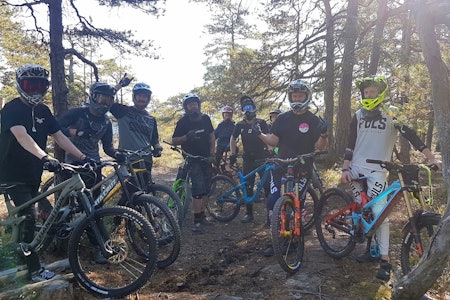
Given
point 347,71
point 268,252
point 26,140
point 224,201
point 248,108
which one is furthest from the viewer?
point 347,71

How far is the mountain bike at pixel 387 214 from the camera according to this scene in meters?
3.68

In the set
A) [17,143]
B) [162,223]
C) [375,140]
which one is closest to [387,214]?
[375,140]

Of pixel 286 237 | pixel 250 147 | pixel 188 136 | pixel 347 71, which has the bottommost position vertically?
pixel 286 237

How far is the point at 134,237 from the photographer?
4027 millimetres

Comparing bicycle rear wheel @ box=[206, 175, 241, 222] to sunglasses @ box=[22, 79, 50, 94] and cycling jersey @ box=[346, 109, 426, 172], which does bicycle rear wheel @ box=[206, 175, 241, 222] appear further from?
sunglasses @ box=[22, 79, 50, 94]

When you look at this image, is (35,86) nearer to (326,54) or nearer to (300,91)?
(300,91)

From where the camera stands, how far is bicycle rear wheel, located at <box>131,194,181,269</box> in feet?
13.6

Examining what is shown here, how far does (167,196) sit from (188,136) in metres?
1.23

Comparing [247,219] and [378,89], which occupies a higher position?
[378,89]

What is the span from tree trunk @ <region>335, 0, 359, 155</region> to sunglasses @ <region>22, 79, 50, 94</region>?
8694mm

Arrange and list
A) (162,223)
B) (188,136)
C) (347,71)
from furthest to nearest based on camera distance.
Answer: (347,71), (188,136), (162,223)

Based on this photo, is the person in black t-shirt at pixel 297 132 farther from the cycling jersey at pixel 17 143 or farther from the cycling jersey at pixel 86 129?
the cycling jersey at pixel 17 143

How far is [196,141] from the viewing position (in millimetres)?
6297

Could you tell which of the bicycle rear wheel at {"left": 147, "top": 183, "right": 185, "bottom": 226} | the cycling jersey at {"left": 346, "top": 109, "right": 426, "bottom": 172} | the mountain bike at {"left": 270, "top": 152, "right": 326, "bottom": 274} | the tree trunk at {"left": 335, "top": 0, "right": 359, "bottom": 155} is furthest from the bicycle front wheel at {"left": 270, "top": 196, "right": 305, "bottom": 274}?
the tree trunk at {"left": 335, "top": 0, "right": 359, "bottom": 155}
